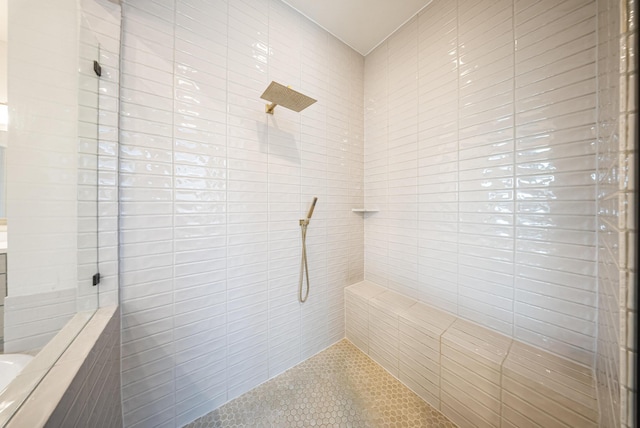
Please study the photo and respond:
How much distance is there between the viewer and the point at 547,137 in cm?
93

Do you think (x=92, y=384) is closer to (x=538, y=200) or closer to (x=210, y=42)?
(x=210, y=42)

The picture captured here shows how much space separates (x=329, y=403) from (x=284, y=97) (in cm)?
180

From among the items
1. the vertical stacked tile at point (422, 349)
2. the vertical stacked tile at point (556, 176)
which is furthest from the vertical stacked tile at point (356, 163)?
the vertical stacked tile at point (556, 176)

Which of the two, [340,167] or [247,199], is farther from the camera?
[340,167]

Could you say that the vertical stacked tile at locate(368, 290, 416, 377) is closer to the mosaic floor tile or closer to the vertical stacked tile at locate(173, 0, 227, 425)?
the mosaic floor tile

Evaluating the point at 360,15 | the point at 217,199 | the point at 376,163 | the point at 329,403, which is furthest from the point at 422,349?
the point at 360,15

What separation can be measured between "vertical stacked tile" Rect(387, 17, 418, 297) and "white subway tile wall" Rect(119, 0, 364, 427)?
1.53 ft

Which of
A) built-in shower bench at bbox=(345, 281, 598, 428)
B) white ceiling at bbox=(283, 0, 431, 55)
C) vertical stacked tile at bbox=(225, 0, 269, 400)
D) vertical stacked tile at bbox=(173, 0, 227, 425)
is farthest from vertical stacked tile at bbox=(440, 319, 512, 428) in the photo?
white ceiling at bbox=(283, 0, 431, 55)

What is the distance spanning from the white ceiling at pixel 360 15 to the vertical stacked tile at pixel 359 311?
2.09m

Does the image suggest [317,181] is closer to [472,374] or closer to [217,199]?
[217,199]

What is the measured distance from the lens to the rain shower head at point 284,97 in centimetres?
103

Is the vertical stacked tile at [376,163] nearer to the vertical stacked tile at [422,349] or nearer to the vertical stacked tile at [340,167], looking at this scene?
the vertical stacked tile at [340,167]

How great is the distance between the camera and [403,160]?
150 cm

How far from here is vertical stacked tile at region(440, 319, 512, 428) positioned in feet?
3.06
